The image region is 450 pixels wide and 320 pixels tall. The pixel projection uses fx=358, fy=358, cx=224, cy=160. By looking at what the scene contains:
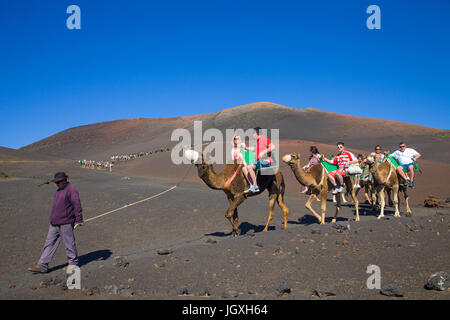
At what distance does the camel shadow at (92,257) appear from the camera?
334 inches

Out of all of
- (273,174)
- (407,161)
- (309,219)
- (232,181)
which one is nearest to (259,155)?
(273,174)

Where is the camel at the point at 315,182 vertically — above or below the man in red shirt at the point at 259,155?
below

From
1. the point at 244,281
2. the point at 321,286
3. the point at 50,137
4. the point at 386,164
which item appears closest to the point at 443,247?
the point at 321,286

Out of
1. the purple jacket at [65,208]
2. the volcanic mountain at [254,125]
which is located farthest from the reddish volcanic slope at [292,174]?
the volcanic mountain at [254,125]

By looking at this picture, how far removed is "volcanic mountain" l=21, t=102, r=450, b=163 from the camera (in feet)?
216

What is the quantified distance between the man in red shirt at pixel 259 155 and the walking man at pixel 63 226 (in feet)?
14.5

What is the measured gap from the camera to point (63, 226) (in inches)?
310

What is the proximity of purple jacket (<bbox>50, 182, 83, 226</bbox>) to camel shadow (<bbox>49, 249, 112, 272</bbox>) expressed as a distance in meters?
1.24

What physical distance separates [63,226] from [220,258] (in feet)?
11.5

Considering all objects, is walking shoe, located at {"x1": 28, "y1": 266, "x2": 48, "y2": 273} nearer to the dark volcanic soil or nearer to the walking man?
the walking man

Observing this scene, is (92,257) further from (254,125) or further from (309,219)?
(254,125)
